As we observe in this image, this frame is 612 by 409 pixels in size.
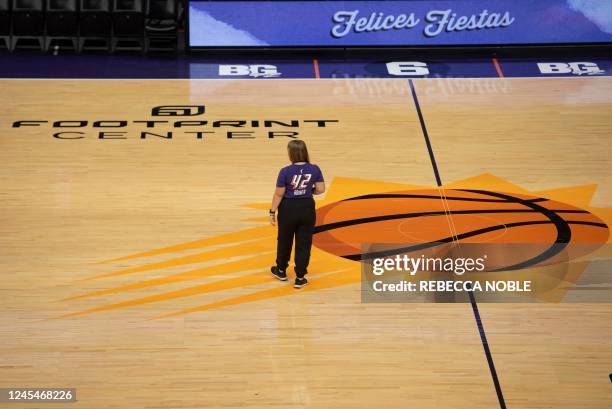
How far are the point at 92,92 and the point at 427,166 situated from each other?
17.2 feet

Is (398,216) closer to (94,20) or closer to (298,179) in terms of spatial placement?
(298,179)

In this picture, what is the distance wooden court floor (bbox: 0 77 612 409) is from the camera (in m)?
8.86

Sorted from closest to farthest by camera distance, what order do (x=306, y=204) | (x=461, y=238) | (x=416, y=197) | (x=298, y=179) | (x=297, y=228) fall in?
(x=298, y=179)
(x=306, y=204)
(x=297, y=228)
(x=461, y=238)
(x=416, y=197)

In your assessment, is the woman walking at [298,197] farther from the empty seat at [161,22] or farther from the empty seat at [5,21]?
the empty seat at [5,21]

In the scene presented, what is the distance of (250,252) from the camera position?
1103 centimetres

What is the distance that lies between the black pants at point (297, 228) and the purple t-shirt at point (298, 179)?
0.07 meters

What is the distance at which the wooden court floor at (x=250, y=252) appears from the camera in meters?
8.86

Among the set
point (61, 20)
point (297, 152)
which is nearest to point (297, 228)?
point (297, 152)

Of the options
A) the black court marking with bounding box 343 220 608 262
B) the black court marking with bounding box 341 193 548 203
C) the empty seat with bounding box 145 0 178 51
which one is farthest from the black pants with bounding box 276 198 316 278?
the empty seat with bounding box 145 0 178 51

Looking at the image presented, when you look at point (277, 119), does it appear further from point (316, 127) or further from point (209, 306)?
point (209, 306)

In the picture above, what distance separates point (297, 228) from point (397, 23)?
25.1 ft

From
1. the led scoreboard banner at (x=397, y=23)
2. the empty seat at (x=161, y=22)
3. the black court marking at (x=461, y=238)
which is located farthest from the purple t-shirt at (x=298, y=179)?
the empty seat at (x=161, y=22)

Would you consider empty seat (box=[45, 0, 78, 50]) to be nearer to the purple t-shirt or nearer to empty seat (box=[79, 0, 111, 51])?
empty seat (box=[79, 0, 111, 51])

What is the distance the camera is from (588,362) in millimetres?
9141
